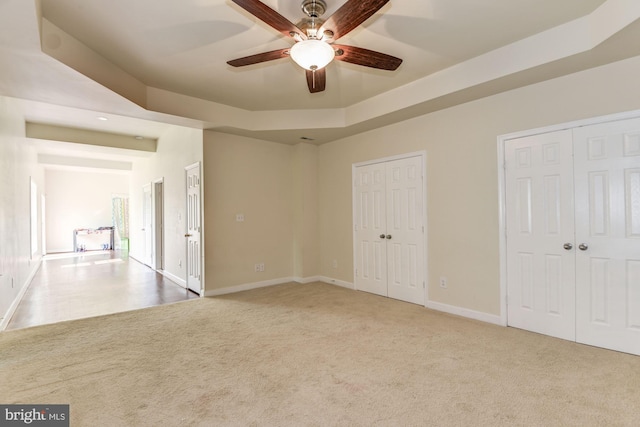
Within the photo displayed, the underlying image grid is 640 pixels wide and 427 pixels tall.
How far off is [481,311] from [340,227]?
2.51 meters

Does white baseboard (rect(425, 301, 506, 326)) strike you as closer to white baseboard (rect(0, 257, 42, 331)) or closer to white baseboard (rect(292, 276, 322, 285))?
white baseboard (rect(292, 276, 322, 285))

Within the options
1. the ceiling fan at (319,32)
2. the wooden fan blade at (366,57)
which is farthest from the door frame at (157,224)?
the wooden fan blade at (366,57)

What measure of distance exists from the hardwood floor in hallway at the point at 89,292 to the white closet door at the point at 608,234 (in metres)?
4.94

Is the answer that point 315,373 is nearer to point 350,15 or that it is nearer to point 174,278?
point 350,15

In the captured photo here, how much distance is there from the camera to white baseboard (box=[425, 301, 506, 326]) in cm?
337

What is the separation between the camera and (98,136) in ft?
20.7

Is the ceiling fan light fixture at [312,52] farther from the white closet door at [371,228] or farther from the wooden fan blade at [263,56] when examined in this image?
the white closet door at [371,228]

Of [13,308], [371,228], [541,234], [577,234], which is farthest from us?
[371,228]

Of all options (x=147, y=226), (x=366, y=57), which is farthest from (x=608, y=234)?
(x=147, y=226)

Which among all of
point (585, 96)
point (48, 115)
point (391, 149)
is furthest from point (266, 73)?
point (48, 115)

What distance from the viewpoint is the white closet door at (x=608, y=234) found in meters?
2.59

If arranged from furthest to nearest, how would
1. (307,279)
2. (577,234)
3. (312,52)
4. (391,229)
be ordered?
(307,279)
(391,229)
(577,234)
(312,52)

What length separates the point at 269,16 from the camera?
1.87 metres

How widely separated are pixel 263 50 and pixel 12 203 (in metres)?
4.09
